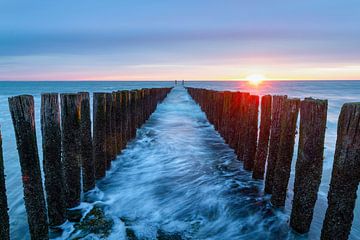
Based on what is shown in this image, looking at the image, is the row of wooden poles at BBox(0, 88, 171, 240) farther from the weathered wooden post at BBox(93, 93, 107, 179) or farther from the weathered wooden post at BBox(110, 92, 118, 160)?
the weathered wooden post at BBox(110, 92, 118, 160)

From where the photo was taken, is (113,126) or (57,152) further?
(113,126)

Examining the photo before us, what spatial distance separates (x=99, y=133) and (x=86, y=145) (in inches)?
32.3

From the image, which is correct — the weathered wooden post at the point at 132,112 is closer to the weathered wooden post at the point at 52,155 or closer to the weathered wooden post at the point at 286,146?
the weathered wooden post at the point at 52,155

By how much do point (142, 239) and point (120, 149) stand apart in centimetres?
398

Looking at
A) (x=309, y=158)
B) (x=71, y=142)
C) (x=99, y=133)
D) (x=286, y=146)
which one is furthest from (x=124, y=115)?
(x=309, y=158)

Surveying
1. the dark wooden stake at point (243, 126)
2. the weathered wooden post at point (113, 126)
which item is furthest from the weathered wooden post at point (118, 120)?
the dark wooden stake at point (243, 126)

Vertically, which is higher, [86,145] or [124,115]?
[124,115]

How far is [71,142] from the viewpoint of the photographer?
409cm

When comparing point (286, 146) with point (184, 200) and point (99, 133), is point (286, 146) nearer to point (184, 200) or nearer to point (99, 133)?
point (184, 200)

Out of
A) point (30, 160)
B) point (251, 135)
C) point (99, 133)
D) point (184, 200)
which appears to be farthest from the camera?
point (251, 135)

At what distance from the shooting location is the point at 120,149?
733 centimetres

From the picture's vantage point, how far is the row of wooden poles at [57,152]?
314 centimetres

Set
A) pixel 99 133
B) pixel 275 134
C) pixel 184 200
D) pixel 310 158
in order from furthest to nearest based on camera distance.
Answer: pixel 99 133
pixel 184 200
pixel 275 134
pixel 310 158

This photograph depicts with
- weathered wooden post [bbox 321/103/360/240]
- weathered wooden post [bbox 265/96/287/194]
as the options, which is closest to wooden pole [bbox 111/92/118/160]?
weathered wooden post [bbox 265/96/287/194]
